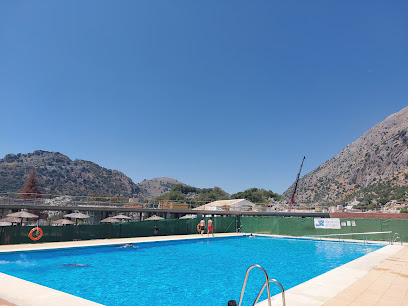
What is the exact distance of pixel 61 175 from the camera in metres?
126

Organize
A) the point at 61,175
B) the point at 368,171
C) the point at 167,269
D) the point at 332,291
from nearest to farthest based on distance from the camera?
the point at 332,291 → the point at 167,269 → the point at 368,171 → the point at 61,175

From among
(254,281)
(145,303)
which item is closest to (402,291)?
(254,281)

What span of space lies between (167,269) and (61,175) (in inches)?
5073

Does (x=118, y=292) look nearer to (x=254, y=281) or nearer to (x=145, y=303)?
(x=145, y=303)

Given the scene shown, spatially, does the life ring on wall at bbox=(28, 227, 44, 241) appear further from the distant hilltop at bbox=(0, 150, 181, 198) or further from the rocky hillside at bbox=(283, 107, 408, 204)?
the distant hilltop at bbox=(0, 150, 181, 198)

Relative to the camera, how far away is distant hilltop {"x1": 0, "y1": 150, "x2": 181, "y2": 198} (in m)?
116

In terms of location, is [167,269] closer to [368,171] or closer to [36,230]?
[36,230]

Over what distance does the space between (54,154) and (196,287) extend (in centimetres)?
16815

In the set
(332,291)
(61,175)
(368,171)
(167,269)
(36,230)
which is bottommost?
(167,269)

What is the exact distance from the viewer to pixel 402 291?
7297 millimetres

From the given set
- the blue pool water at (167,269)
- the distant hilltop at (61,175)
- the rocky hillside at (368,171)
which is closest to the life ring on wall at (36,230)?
the blue pool water at (167,269)

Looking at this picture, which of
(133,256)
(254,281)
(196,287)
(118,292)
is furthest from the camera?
(133,256)

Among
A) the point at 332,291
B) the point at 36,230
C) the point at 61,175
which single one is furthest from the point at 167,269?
the point at 61,175

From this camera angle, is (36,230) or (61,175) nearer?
(36,230)
